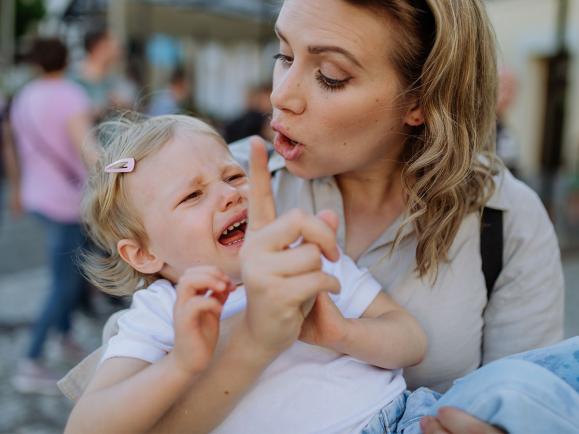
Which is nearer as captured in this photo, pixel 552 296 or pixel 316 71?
pixel 316 71

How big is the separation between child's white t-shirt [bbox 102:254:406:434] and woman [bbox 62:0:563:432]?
8.5 inches

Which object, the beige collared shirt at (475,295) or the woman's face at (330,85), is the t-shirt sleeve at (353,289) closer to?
the beige collared shirt at (475,295)

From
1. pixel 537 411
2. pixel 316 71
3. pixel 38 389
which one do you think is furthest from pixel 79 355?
pixel 537 411

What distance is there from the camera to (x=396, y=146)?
188 centimetres

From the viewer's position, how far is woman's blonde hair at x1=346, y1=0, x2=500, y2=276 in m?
1.65

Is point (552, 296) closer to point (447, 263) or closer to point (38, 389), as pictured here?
point (447, 263)

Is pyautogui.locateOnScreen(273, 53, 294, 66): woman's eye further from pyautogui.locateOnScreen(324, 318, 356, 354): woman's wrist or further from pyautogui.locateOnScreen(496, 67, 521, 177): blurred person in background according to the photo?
pyautogui.locateOnScreen(496, 67, 521, 177): blurred person in background

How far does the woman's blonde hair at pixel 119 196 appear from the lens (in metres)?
1.76

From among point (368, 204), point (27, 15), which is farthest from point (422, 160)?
point (27, 15)

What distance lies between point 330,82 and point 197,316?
670 millimetres

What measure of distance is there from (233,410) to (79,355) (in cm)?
358

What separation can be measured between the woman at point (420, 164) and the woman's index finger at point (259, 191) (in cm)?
37

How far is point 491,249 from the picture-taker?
1.77 metres

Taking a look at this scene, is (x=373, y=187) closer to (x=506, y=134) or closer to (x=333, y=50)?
(x=333, y=50)
